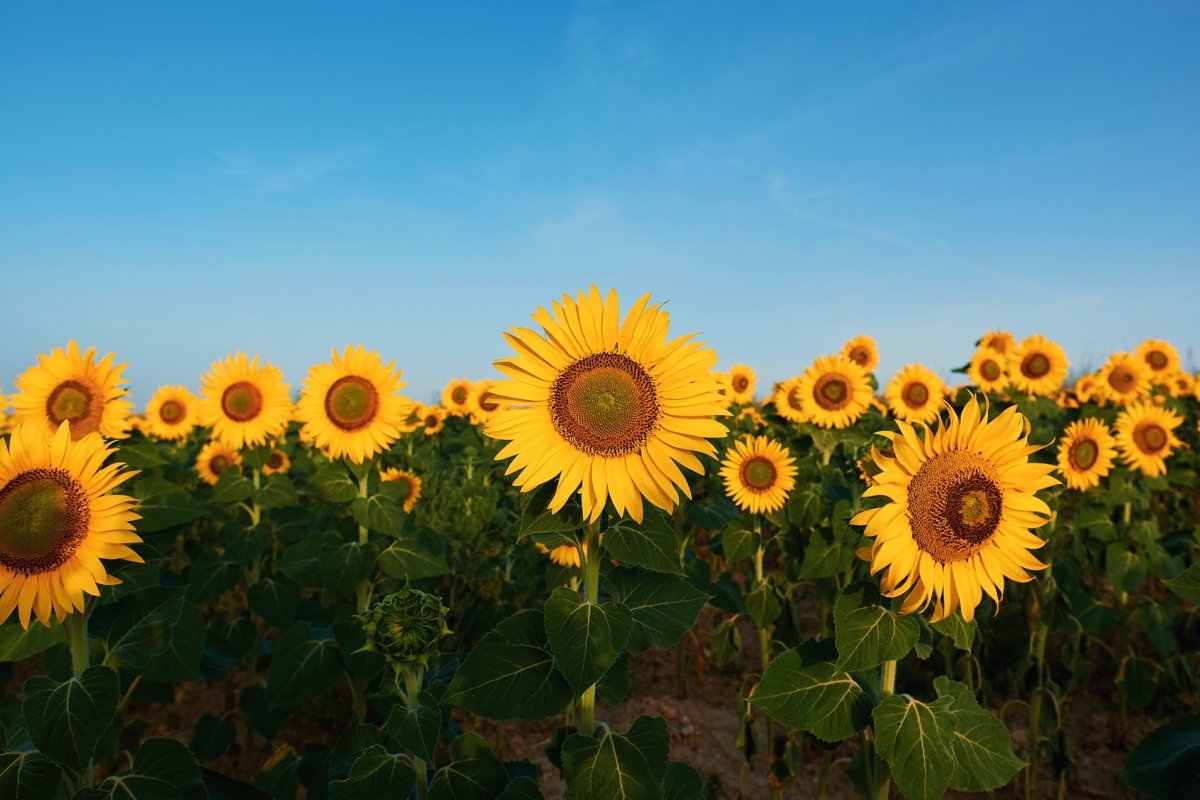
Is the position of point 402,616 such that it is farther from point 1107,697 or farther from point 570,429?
point 1107,697

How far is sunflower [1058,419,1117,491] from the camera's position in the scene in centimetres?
614

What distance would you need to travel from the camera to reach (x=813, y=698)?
244 centimetres

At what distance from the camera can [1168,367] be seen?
10297 mm

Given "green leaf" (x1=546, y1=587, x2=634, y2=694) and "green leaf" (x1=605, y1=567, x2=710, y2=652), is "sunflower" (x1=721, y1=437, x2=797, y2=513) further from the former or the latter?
"green leaf" (x1=546, y1=587, x2=634, y2=694)

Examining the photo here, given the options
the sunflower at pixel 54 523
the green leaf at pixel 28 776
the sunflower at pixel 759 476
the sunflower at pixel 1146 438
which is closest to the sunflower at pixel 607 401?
the sunflower at pixel 54 523

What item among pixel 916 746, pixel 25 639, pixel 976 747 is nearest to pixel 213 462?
pixel 25 639

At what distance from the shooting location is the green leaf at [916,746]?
2250 millimetres

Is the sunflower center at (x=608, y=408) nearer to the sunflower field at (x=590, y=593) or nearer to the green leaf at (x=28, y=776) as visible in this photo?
the sunflower field at (x=590, y=593)

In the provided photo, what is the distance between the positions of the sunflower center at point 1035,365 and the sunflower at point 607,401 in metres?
7.82

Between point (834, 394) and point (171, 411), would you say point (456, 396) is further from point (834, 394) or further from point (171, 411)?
point (834, 394)

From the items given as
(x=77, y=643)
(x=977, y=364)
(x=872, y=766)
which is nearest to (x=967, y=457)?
(x=872, y=766)

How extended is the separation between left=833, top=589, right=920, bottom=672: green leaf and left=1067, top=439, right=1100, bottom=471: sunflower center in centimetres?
498

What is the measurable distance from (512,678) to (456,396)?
35.9ft

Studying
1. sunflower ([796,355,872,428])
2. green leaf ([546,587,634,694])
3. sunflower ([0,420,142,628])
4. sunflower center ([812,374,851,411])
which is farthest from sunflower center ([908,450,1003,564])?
sunflower center ([812,374,851,411])
